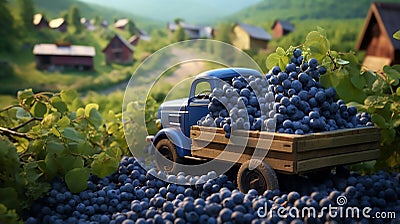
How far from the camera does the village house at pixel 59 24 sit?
14.1ft

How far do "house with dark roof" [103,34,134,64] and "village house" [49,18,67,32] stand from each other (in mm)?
442

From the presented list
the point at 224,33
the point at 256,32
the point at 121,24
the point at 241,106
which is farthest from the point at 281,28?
the point at 241,106

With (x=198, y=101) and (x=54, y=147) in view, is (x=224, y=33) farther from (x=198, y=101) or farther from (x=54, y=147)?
(x=54, y=147)

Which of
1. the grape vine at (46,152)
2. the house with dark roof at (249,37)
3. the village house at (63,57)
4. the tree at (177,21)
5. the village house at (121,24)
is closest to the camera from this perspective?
the grape vine at (46,152)

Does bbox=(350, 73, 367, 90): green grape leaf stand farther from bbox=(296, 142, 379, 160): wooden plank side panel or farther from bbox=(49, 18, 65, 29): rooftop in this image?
bbox=(49, 18, 65, 29): rooftop

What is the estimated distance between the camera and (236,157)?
1.69 metres

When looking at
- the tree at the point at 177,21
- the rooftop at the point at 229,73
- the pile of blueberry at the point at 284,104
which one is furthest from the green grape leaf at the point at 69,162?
the tree at the point at 177,21

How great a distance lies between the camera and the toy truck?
1.55m

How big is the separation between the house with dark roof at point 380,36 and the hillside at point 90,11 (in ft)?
7.56

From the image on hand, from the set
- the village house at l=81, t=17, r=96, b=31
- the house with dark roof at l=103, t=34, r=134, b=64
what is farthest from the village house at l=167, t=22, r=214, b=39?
the village house at l=81, t=17, r=96, b=31

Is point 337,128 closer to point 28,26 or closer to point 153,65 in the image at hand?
point 153,65

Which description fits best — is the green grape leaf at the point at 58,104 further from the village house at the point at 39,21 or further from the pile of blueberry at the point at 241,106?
the village house at the point at 39,21

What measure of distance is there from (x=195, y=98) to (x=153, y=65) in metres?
0.38

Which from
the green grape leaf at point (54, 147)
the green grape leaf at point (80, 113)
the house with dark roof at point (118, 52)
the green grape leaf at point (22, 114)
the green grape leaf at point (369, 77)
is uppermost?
the house with dark roof at point (118, 52)
